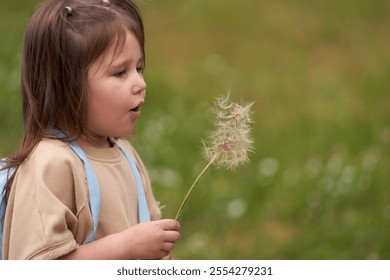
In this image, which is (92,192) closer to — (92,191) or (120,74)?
(92,191)

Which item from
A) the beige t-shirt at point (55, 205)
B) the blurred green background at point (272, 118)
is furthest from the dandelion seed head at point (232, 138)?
the blurred green background at point (272, 118)

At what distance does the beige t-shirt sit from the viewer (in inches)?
75.2

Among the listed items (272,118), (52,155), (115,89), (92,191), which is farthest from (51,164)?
(272,118)

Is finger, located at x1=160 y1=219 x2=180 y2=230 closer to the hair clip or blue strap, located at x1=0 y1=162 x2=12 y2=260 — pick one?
blue strap, located at x1=0 y1=162 x2=12 y2=260

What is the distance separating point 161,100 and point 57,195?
3836 mm

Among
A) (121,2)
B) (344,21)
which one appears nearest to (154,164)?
(121,2)

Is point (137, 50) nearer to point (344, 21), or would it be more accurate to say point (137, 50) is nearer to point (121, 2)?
point (121, 2)

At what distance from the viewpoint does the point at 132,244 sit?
2.00 meters

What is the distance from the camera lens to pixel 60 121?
214 centimetres

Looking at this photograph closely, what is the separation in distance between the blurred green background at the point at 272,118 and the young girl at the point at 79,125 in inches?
22.7

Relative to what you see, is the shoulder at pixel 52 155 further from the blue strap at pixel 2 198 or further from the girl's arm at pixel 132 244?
the girl's arm at pixel 132 244

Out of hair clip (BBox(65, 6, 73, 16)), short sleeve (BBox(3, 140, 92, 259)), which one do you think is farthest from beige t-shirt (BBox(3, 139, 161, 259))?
hair clip (BBox(65, 6, 73, 16))

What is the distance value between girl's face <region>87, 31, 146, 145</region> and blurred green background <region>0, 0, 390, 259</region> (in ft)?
1.91

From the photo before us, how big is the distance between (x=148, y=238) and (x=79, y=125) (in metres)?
0.41
